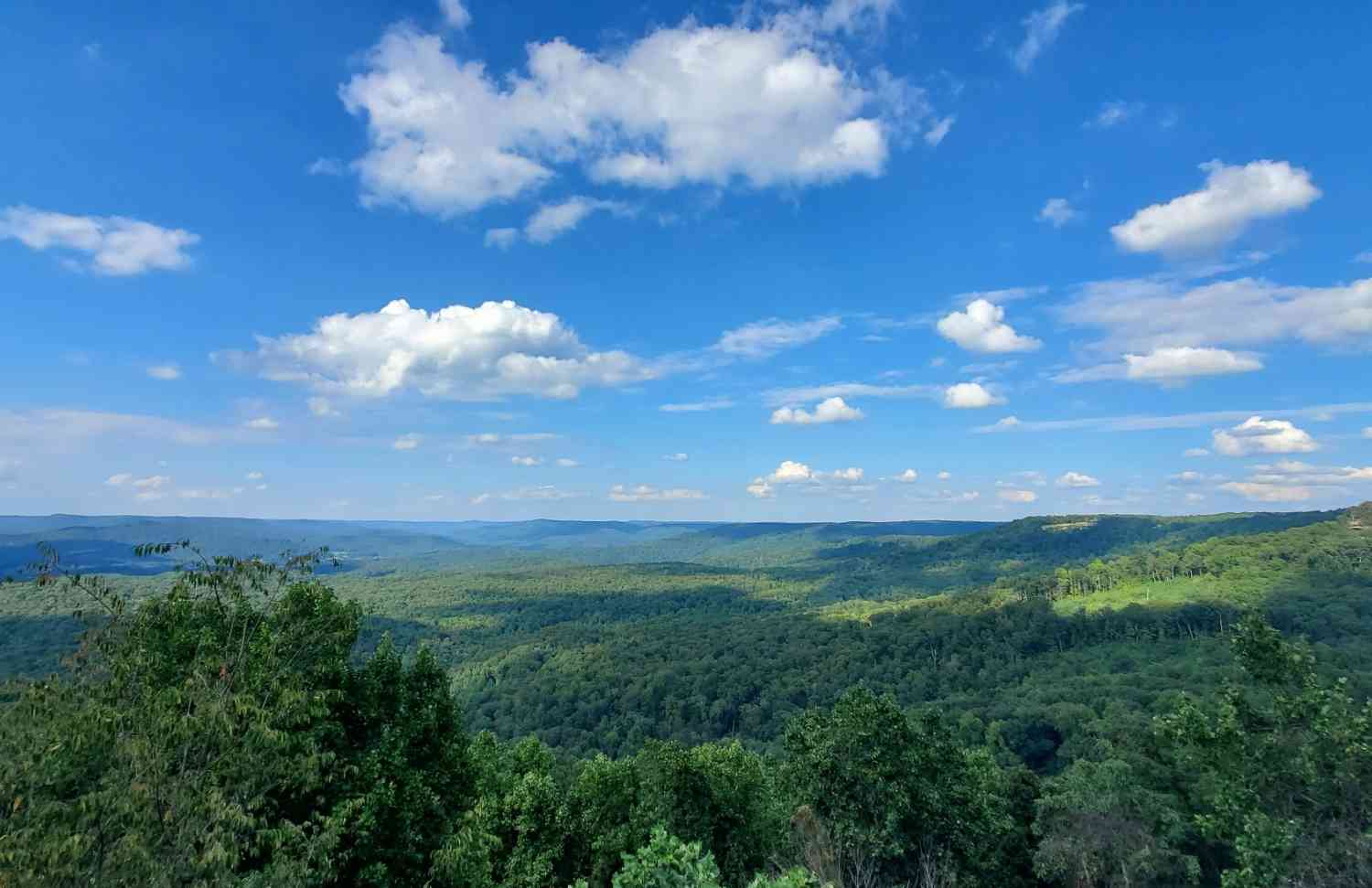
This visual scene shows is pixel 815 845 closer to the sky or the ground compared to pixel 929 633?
closer to the sky

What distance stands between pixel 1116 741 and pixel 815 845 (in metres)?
54.8

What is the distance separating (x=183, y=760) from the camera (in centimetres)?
1177

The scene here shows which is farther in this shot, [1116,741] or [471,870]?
[1116,741]

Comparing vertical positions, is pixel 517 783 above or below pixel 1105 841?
above

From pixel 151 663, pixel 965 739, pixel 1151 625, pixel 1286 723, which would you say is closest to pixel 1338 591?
pixel 1151 625

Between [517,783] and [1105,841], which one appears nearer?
[517,783]

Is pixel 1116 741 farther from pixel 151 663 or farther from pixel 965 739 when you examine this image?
pixel 151 663

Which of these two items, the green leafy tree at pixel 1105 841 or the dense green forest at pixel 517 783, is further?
the green leafy tree at pixel 1105 841

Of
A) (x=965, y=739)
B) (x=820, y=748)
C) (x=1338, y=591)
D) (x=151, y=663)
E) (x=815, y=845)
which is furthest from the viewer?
(x=1338, y=591)

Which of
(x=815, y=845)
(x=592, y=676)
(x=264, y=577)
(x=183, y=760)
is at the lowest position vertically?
(x=592, y=676)

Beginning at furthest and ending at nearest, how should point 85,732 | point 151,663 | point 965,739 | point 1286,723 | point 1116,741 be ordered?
point 965,739, point 1116,741, point 1286,723, point 151,663, point 85,732

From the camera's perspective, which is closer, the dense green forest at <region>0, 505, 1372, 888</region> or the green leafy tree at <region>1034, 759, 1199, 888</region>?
the dense green forest at <region>0, 505, 1372, 888</region>

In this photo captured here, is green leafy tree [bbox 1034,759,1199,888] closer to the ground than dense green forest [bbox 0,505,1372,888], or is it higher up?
closer to the ground

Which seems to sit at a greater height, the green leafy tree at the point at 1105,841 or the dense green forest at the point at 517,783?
the dense green forest at the point at 517,783
